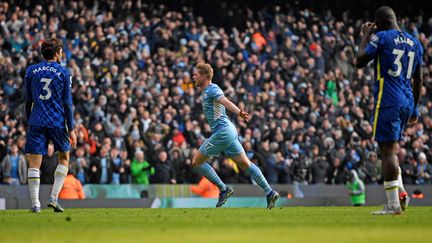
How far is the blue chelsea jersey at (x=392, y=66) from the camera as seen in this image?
11.4 m

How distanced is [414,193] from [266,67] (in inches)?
309

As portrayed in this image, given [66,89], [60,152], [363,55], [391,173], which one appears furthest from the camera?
[60,152]

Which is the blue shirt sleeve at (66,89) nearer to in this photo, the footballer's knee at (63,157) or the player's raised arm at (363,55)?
the footballer's knee at (63,157)

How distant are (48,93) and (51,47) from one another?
2.29 ft

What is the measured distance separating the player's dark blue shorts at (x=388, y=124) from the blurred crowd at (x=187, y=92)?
1209cm

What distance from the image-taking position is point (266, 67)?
101ft

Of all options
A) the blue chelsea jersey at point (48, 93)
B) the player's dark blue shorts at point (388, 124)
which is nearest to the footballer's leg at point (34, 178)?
the blue chelsea jersey at point (48, 93)

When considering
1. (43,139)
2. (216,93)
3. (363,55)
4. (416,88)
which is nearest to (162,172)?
(216,93)

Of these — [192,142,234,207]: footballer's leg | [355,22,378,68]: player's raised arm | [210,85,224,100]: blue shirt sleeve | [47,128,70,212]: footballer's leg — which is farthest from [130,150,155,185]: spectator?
[355,22,378,68]: player's raised arm

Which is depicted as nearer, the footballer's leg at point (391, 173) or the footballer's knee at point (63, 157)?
the footballer's leg at point (391, 173)

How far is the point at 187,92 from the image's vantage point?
27094mm

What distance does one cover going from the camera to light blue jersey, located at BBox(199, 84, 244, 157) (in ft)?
48.3

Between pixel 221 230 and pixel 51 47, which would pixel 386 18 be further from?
pixel 51 47

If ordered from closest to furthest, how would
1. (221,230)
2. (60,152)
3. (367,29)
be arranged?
1. (221,230)
2. (367,29)
3. (60,152)
